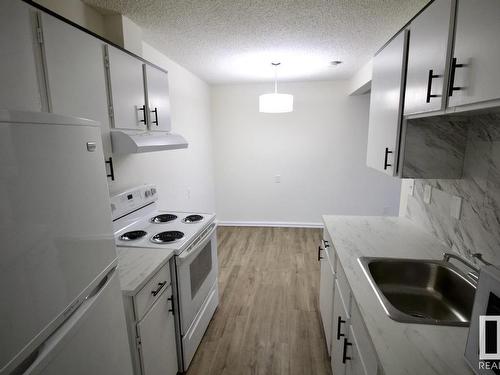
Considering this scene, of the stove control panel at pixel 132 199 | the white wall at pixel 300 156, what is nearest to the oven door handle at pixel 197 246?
Result: the stove control panel at pixel 132 199

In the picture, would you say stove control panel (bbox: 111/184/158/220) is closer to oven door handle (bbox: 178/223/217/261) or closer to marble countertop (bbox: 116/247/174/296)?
marble countertop (bbox: 116/247/174/296)

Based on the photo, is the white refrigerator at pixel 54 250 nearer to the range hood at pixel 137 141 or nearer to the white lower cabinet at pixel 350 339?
the range hood at pixel 137 141

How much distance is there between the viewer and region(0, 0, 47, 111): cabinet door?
104 centimetres

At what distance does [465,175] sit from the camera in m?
1.54

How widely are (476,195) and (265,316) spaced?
192 cm

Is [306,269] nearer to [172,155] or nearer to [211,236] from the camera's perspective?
[211,236]

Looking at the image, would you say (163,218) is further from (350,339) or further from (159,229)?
(350,339)

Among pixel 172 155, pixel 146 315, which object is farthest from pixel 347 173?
pixel 146 315

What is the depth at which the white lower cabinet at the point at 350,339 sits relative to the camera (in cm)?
105

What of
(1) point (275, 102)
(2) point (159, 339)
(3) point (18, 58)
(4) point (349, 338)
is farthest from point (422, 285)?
(1) point (275, 102)

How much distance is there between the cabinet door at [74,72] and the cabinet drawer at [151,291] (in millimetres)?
868

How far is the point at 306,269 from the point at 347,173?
1.95 meters

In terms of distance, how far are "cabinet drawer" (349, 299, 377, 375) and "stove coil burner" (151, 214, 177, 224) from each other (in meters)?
1.67

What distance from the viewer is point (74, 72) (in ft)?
4.63
